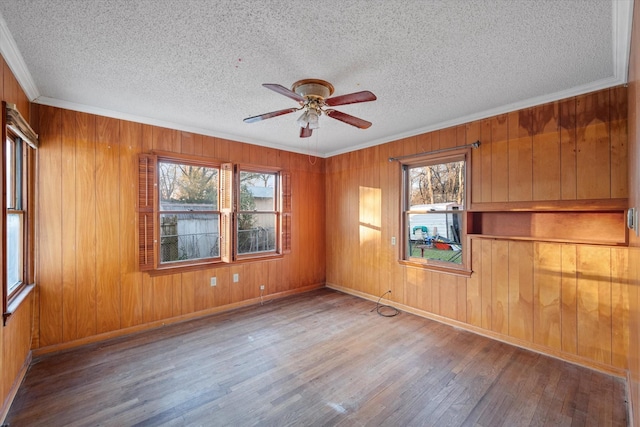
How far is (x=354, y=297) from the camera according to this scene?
15.3 feet

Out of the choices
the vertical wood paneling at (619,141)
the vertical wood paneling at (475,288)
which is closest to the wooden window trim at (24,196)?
the vertical wood paneling at (475,288)

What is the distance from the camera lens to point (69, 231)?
2926mm

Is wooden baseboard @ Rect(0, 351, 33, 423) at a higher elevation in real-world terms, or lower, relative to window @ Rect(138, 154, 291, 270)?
lower

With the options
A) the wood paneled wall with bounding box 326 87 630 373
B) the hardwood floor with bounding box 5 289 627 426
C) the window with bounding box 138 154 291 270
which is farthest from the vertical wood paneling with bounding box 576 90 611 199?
the window with bounding box 138 154 291 270

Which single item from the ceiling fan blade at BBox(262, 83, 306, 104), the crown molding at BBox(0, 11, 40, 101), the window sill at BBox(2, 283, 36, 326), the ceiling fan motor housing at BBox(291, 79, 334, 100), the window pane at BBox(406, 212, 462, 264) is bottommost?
the window sill at BBox(2, 283, 36, 326)

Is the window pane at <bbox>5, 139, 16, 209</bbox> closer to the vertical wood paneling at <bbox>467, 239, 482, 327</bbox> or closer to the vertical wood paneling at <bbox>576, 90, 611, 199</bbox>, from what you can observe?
the vertical wood paneling at <bbox>467, 239, 482, 327</bbox>

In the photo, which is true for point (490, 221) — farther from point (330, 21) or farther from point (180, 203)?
point (180, 203)

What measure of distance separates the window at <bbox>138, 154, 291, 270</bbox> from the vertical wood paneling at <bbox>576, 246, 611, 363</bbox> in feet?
11.8

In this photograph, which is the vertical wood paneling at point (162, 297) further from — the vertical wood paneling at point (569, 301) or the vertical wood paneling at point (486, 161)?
the vertical wood paneling at point (569, 301)

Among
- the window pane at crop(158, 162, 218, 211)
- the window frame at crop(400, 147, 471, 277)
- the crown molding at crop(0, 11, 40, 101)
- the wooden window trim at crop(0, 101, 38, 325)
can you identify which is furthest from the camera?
the window pane at crop(158, 162, 218, 211)

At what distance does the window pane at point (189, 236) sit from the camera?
3.64 metres

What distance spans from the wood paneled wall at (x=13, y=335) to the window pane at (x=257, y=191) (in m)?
2.37

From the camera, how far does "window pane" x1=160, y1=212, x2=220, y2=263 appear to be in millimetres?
3637

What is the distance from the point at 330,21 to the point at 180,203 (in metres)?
2.94
